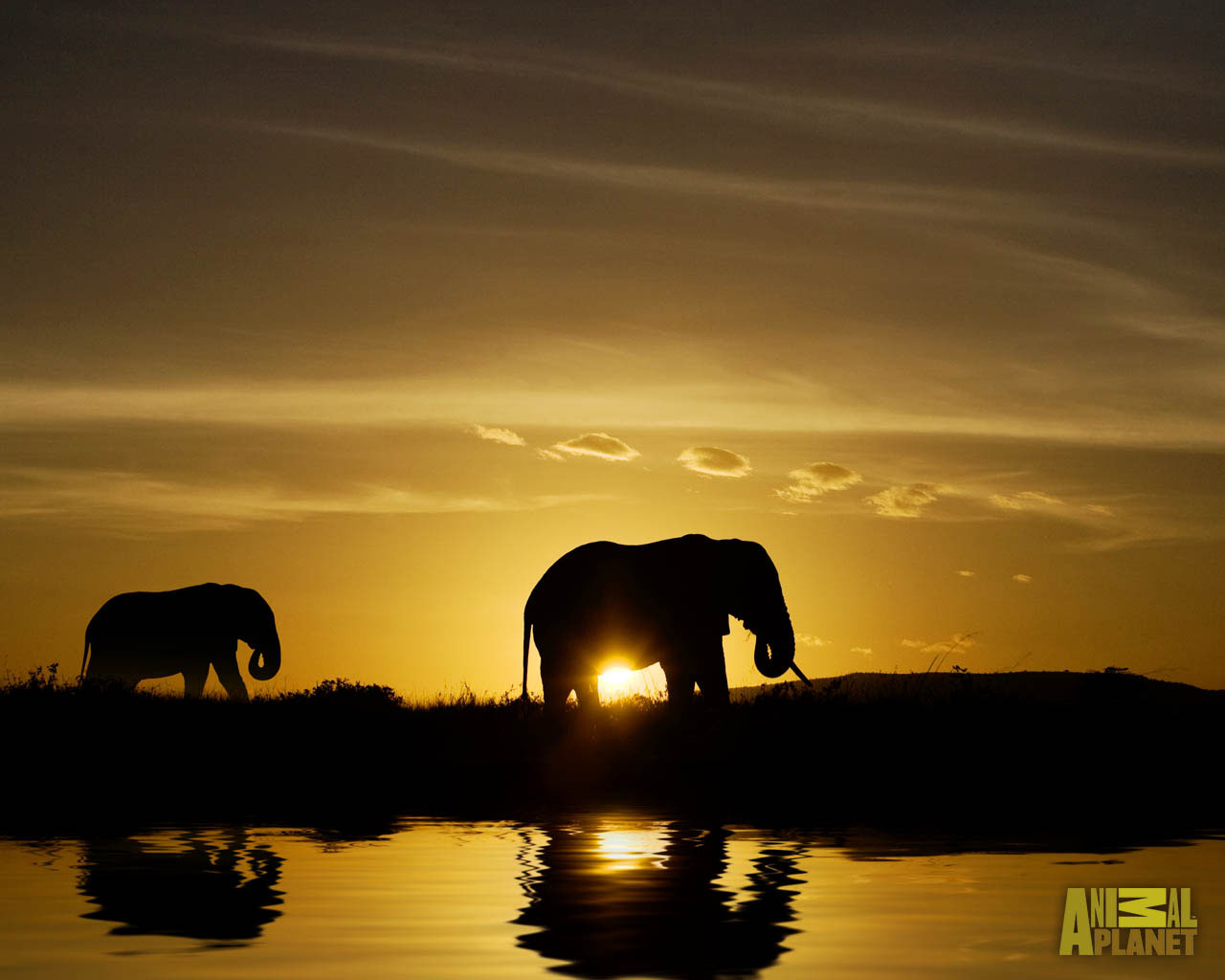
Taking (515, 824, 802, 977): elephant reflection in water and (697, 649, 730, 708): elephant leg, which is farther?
(697, 649, 730, 708): elephant leg

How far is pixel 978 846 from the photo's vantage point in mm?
15969

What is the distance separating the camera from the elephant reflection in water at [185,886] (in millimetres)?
11062

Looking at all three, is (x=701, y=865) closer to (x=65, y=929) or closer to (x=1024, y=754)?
(x=65, y=929)

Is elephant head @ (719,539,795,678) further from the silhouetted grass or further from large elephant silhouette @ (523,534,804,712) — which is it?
the silhouetted grass

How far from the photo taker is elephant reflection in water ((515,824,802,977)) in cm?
967

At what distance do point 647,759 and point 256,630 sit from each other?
17.5 m

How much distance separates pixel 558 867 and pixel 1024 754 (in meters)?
10.2

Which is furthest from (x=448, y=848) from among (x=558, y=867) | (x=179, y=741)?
(x=179, y=741)

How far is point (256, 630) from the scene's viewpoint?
37438mm

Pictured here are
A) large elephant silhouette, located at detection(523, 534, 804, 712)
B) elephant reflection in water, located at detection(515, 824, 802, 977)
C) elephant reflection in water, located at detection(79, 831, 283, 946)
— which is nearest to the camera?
elephant reflection in water, located at detection(515, 824, 802, 977)

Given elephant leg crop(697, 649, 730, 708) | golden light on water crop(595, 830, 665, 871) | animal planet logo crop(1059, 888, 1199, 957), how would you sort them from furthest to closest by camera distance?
elephant leg crop(697, 649, 730, 708) < golden light on water crop(595, 830, 665, 871) < animal planet logo crop(1059, 888, 1199, 957)

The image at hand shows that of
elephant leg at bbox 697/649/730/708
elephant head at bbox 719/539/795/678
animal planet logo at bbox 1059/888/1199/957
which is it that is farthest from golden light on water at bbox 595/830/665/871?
elephant head at bbox 719/539/795/678

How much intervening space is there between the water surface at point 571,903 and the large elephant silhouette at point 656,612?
8.83 metres

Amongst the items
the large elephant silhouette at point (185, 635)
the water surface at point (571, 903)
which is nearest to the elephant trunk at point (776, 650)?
the water surface at point (571, 903)
